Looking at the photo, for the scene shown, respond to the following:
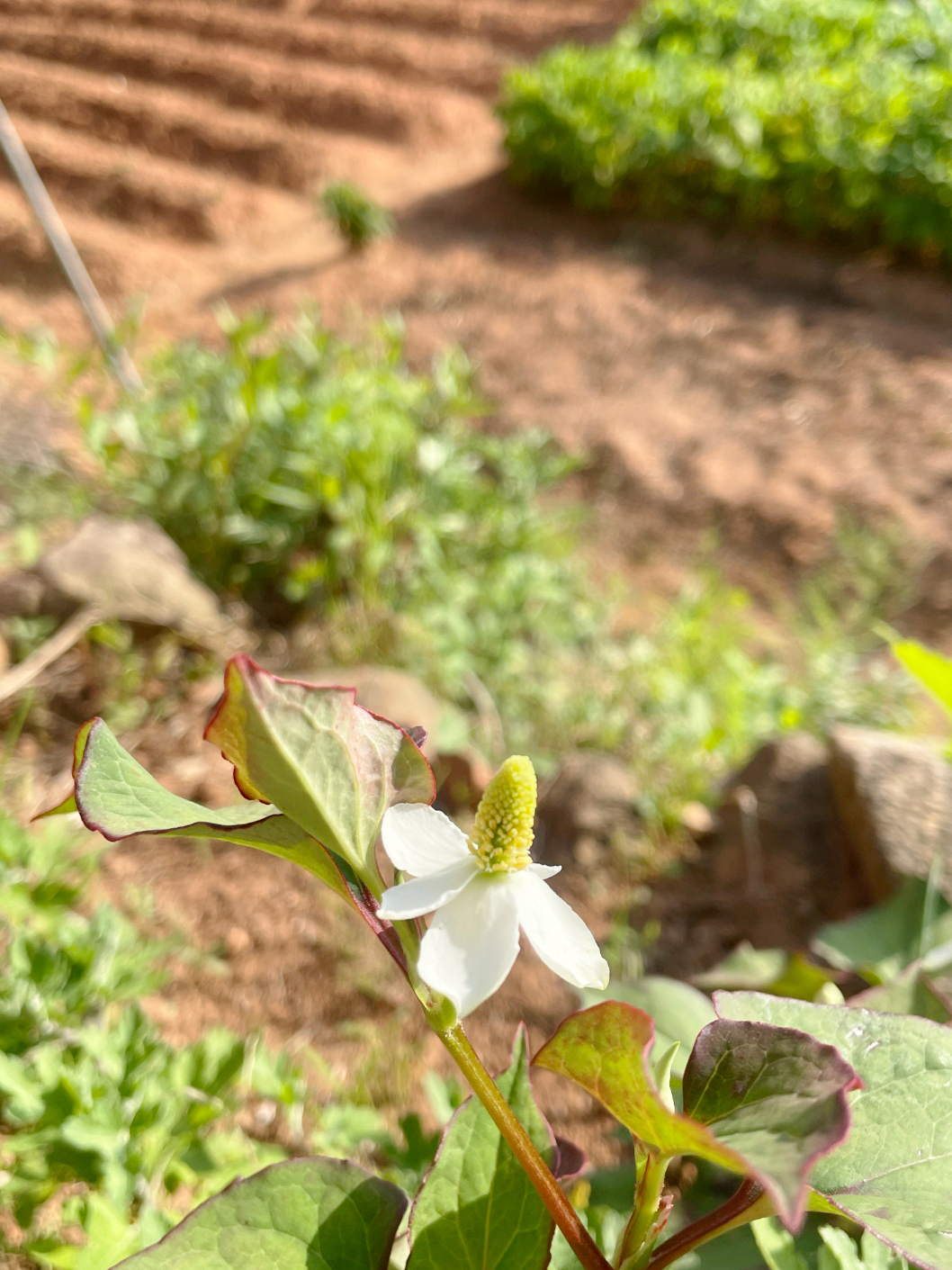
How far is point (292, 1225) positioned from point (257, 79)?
30.4ft

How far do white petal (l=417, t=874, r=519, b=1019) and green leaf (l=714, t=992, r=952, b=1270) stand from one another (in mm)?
148

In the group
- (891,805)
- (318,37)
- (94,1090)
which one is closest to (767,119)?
(891,805)

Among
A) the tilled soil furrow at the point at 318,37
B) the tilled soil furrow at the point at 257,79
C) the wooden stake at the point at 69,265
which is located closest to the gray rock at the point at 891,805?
the wooden stake at the point at 69,265

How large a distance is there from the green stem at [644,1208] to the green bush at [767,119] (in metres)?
5.37

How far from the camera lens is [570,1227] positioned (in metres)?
0.47

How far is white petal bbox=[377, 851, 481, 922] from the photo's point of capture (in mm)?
402

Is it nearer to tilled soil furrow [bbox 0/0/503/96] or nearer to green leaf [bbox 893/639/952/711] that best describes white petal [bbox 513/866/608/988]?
green leaf [bbox 893/639/952/711]

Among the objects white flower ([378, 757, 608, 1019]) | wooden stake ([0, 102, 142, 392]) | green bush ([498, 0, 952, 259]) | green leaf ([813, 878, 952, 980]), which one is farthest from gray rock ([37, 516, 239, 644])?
green bush ([498, 0, 952, 259])

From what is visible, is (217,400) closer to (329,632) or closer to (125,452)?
(125,452)

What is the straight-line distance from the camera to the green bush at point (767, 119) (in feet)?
16.1

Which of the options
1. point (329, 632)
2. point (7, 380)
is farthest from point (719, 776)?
point (7, 380)

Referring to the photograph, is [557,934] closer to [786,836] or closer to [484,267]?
[786,836]

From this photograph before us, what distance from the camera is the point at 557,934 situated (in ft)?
1.41

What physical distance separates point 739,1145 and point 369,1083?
1.10 metres
